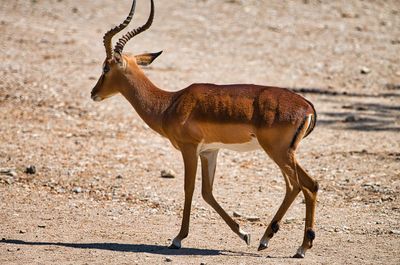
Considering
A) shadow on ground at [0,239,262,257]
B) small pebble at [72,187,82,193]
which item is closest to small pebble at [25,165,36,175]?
small pebble at [72,187,82,193]

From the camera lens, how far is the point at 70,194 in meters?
11.1

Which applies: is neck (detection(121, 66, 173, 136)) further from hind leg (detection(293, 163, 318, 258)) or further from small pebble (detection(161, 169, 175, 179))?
small pebble (detection(161, 169, 175, 179))

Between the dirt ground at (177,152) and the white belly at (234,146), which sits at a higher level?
the white belly at (234,146)

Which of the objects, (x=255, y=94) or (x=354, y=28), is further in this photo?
(x=354, y=28)

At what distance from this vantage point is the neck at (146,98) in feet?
30.5

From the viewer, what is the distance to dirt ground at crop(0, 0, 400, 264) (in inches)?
359

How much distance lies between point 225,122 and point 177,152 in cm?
474

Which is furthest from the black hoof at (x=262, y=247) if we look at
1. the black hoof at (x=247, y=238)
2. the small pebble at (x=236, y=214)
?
the small pebble at (x=236, y=214)

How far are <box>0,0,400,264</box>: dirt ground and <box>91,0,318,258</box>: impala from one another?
0.51m

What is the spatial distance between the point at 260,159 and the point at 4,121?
4.58m

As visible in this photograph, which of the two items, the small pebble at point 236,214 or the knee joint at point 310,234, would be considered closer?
the knee joint at point 310,234

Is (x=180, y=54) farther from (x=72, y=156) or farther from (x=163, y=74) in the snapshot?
(x=72, y=156)

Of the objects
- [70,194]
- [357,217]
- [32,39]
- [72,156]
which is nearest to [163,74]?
[32,39]

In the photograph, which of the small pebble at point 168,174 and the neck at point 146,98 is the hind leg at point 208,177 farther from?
the small pebble at point 168,174
